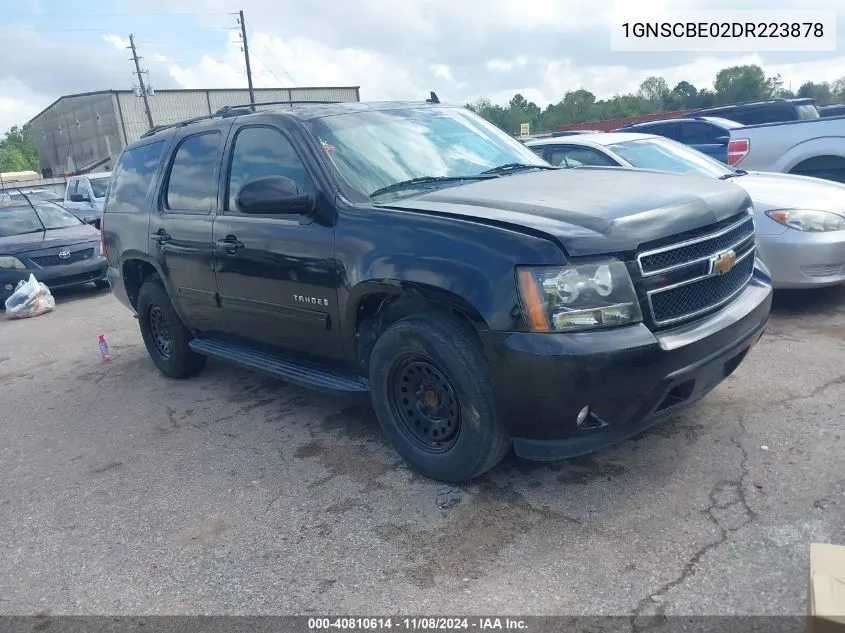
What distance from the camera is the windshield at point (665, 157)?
6639mm

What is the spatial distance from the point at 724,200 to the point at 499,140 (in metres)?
1.70

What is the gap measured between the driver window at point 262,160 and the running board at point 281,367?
0.96m

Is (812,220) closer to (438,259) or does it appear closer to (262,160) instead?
(438,259)

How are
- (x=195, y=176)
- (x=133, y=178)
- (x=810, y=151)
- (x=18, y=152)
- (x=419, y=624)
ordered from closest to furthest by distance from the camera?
(x=419, y=624), (x=195, y=176), (x=133, y=178), (x=810, y=151), (x=18, y=152)

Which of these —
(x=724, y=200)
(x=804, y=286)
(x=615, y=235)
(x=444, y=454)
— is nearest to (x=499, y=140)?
(x=724, y=200)

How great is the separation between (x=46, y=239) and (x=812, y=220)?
32.3 ft

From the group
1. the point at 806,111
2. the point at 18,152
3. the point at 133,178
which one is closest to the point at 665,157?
the point at 133,178

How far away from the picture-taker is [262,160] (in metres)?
4.30

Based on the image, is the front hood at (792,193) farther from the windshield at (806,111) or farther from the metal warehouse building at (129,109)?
the metal warehouse building at (129,109)

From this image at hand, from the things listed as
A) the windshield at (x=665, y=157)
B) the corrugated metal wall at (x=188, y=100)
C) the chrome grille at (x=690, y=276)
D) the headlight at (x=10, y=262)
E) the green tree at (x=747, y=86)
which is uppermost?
A: the corrugated metal wall at (x=188, y=100)

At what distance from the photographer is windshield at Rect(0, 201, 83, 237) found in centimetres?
1080

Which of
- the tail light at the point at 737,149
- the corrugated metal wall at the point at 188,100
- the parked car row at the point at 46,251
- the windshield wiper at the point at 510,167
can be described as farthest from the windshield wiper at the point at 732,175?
the corrugated metal wall at the point at 188,100

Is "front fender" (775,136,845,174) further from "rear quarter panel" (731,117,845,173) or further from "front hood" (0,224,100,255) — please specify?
"front hood" (0,224,100,255)

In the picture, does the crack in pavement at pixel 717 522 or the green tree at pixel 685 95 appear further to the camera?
the green tree at pixel 685 95
